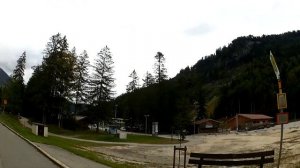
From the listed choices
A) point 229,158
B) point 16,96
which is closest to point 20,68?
point 16,96

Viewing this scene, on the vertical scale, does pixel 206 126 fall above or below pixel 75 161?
below

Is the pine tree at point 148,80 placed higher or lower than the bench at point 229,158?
higher

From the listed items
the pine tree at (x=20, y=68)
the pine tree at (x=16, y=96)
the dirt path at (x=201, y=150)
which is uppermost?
the pine tree at (x=20, y=68)

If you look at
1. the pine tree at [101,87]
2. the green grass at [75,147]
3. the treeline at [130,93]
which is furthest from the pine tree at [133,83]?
the green grass at [75,147]

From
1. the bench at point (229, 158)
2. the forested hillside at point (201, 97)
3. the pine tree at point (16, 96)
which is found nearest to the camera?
the bench at point (229, 158)

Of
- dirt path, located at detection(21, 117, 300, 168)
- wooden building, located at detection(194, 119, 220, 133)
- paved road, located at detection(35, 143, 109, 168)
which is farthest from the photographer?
wooden building, located at detection(194, 119, 220, 133)

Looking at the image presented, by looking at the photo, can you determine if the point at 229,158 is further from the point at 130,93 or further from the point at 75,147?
the point at 130,93

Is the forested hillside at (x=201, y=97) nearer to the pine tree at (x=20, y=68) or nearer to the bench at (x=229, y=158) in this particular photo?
the pine tree at (x=20, y=68)

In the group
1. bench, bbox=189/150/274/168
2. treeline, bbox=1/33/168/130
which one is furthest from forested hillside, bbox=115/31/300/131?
bench, bbox=189/150/274/168

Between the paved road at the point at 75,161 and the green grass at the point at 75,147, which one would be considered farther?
the green grass at the point at 75,147

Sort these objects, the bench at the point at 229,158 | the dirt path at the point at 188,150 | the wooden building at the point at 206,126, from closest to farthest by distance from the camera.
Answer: the bench at the point at 229,158, the dirt path at the point at 188,150, the wooden building at the point at 206,126

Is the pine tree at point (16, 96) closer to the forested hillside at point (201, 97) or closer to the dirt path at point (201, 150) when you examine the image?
the forested hillside at point (201, 97)

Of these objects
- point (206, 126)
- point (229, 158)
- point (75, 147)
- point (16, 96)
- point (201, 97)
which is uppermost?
point (201, 97)

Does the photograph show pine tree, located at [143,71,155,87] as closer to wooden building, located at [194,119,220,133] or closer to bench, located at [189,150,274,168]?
wooden building, located at [194,119,220,133]
